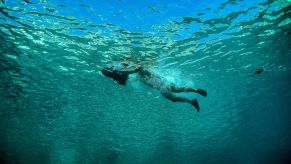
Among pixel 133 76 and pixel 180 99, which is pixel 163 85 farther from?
pixel 133 76

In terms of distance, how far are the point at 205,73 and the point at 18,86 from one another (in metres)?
15.2

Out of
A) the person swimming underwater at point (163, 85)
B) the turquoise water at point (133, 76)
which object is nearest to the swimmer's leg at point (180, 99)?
the person swimming underwater at point (163, 85)

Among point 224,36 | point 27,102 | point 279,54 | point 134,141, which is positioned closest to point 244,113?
point 279,54

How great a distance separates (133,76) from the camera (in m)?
16.1

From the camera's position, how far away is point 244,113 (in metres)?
28.4

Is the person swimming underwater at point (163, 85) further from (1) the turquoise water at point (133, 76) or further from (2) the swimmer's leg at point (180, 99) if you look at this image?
(1) the turquoise water at point (133, 76)

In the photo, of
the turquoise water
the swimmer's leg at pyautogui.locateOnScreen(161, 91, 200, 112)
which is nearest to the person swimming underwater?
the swimmer's leg at pyautogui.locateOnScreen(161, 91, 200, 112)

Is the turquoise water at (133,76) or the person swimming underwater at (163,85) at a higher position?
the turquoise water at (133,76)

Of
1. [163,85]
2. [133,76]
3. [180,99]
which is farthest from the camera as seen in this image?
[133,76]

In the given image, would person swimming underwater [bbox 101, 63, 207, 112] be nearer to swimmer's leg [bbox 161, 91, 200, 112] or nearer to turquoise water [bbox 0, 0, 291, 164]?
swimmer's leg [bbox 161, 91, 200, 112]

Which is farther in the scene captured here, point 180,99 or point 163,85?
point 163,85

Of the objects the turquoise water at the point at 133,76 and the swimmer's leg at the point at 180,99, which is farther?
the turquoise water at the point at 133,76

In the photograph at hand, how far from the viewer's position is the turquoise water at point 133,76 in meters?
11.1

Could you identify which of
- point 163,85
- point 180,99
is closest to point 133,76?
point 163,85
